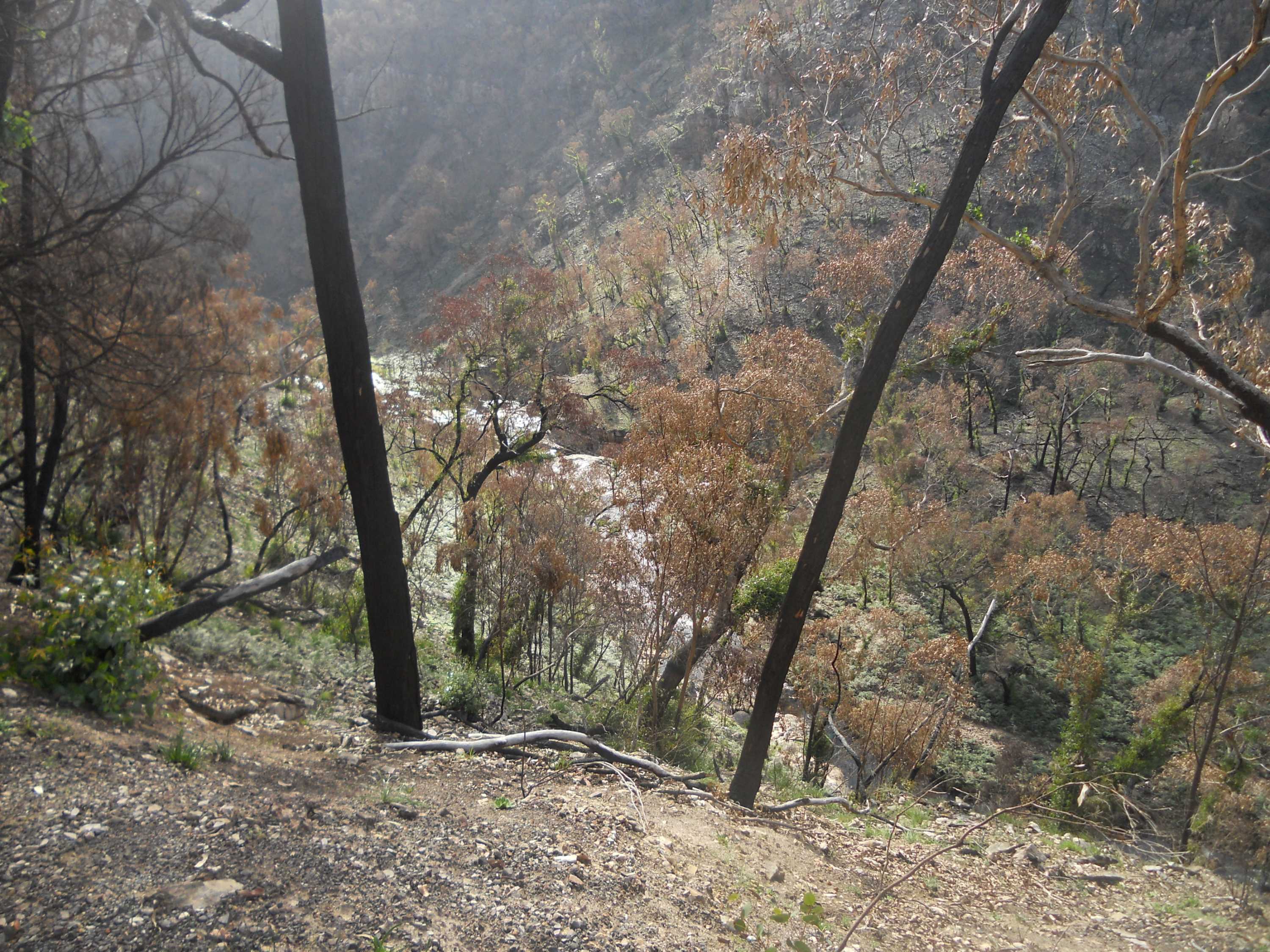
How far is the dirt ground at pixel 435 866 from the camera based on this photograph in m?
2.82

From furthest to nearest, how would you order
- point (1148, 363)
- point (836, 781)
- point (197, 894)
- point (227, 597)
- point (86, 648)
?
point (836, 781)
point (227, 597)
point (1148, 363)
point (86, 648)
point (197, 894)

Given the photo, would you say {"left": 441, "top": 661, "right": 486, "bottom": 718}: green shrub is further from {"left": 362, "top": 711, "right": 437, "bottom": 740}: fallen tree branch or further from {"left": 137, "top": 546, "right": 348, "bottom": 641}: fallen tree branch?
{"left": 362, "top": 711, "right": 437, "bottom": 740}: fallen tree branch

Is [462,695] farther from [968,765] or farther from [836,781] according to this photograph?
[968,765]

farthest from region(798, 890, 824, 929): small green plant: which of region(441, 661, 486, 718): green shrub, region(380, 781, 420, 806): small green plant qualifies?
region(441, 661, 486, 718): green shrub

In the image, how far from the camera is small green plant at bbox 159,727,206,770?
402 centimetres

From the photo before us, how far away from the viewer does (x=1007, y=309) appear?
10203 mm

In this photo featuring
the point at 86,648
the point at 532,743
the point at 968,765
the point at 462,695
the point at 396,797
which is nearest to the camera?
the point at 396,797

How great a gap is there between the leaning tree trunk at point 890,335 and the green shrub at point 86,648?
455cm

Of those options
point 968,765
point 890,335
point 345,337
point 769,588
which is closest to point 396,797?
point 345,337

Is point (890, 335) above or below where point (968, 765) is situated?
above

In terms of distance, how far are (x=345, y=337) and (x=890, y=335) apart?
4.14m

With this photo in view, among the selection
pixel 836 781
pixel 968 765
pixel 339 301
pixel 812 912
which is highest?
pixel 339 301

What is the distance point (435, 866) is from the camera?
11.7 feet

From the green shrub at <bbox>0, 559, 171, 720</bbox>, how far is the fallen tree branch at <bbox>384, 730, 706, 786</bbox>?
67.7 inches
